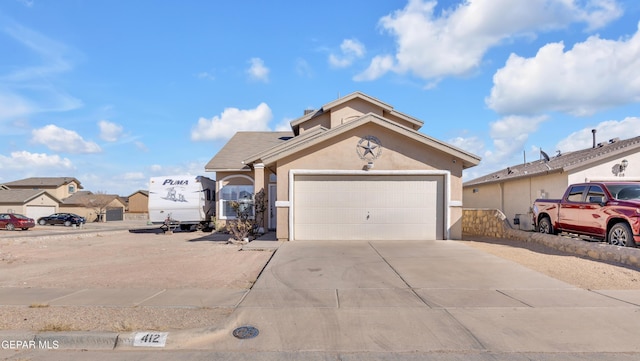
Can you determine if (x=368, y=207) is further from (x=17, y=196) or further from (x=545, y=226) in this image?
(x=17, y=196)

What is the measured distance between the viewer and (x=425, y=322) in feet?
18.9

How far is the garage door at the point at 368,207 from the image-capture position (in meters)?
14.7

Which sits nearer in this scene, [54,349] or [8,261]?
[54,349]

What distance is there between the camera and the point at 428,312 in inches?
244

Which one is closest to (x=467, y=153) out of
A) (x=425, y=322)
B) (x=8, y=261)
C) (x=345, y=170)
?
(x=345, y=170)

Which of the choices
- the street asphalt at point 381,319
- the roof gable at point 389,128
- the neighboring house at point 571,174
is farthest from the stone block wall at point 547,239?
the roof gable at point 389,128

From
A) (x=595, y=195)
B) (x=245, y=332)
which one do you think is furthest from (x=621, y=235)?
(x=245, y=332)

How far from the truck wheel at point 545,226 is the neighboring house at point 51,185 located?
66.2 meters

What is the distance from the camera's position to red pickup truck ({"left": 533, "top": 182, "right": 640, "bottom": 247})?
10805 millimetres

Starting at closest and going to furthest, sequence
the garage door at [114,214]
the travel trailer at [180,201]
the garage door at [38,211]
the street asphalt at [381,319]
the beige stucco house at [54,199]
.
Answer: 1. the street asphalt at [381,319]
2. the travel trailer at [180,201]
3. the beige stucco house at [54,199]
4. the garage door at [38,211]
5. the garage door at [114,214]

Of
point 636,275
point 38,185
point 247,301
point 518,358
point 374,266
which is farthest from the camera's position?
point 38,185

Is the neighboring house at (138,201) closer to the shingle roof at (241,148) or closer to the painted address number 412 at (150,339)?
the shingle roof at (241,148)

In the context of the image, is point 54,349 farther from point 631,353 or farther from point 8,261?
point 8,261

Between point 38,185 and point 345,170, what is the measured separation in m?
64.5
